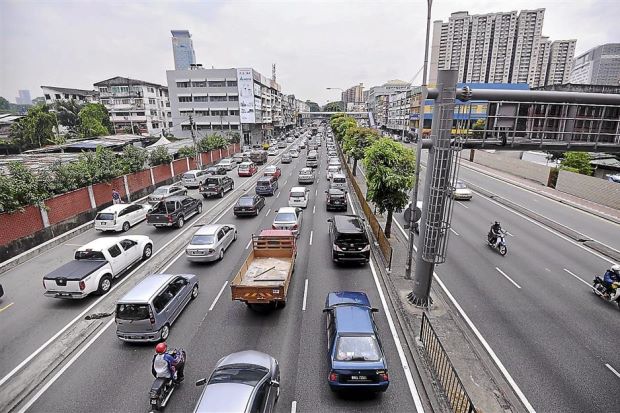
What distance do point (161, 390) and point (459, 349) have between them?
27.4ft

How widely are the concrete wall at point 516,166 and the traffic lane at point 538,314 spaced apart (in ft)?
73.1

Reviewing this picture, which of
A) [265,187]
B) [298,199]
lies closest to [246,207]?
[298,199]

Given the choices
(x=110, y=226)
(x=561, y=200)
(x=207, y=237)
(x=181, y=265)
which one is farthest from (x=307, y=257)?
(x=561, y=200)

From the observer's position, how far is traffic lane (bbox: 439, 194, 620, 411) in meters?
8.84

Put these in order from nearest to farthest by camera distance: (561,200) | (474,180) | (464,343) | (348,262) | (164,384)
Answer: (164,384) < (464,343) < (348,262) < (561,200) < (474,180)

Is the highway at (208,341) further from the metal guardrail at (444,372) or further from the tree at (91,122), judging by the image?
the tree at (91,122)

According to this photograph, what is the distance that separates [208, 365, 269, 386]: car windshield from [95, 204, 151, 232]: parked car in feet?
56.4

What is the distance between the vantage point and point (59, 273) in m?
12.5

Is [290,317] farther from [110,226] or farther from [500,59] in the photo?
[500,59]

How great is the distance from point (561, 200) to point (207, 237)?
3125 cm

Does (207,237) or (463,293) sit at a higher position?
(207,237)

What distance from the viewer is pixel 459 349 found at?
972 centimetres

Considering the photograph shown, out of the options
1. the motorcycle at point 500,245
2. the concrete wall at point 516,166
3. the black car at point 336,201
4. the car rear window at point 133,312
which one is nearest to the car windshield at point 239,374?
the car rear window at point 133,312

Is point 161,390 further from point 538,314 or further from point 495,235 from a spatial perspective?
point 495,235
